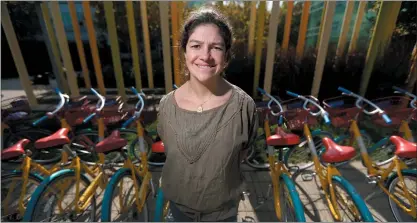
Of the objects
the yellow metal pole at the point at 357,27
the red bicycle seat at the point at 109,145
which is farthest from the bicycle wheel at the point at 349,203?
the yellow metal pole at the point at 357,27

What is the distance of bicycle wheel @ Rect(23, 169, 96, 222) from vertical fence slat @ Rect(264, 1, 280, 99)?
3.80 m

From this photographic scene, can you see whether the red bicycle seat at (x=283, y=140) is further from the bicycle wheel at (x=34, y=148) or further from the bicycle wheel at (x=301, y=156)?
the bicycle wheel at (x=34, y=148)

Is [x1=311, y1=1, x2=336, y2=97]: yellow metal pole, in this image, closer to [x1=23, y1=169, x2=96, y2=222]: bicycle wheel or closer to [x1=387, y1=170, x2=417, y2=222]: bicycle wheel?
[x1=387, y1=170, x2=417, y2=222]: bicycle wheel

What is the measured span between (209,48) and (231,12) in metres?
5.44

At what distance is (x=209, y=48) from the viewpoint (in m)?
1.14

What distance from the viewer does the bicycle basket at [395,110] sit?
2.99 m

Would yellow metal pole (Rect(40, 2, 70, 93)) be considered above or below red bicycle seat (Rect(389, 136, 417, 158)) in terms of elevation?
above

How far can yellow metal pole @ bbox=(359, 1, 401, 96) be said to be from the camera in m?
4.68

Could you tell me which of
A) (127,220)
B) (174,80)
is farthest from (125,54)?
(127,220)

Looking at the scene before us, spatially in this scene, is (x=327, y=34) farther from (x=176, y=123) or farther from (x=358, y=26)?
(x=176, y=123)

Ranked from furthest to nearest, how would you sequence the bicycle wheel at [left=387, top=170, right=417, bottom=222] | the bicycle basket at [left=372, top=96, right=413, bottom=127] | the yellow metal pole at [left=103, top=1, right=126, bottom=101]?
1. the yellow metal pole at [left=103, top=1, right=126, bottom=101]
2. the bicycle basket at [left=372, top=96, right=413, bottom=127]
3. the bicycle wheel at [left=387, top=170, right=417, bottom=222]

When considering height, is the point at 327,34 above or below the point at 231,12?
below

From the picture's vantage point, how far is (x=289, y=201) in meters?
2.22

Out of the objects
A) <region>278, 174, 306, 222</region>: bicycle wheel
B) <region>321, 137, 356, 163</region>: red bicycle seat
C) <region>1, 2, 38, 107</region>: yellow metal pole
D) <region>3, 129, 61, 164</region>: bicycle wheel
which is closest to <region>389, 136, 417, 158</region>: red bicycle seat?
<region>321, 137, 356, 163</region>: red bicycle seat
